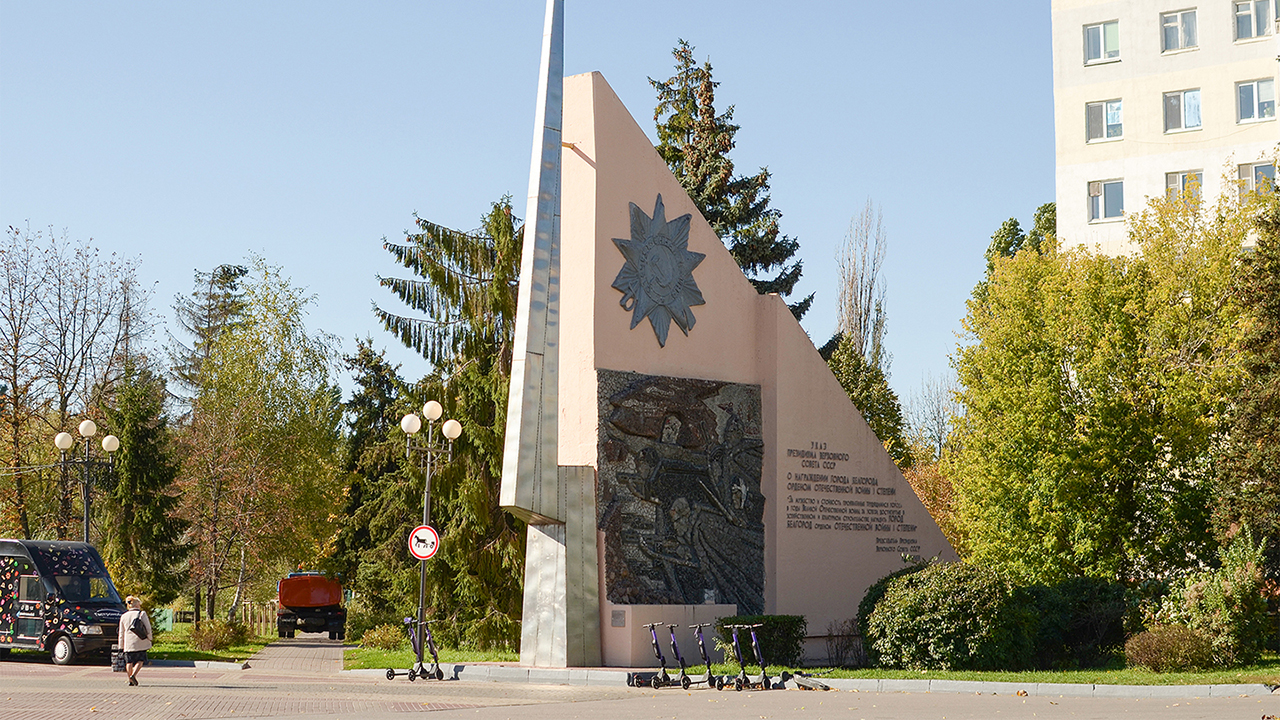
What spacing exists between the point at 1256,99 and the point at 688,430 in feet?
81.8

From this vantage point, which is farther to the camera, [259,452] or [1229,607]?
[259,452]

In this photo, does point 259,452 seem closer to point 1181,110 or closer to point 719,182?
point 719,182

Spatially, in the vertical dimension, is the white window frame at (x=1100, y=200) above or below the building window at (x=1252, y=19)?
below

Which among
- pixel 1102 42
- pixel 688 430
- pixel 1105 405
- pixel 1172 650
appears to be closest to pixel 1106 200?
pixel 1102 42

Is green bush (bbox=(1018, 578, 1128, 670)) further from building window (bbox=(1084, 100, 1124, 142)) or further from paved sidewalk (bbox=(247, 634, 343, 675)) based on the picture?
building window (bbox=(1084, 100, 1124, 142))

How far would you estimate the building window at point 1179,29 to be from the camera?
3872 centimetres

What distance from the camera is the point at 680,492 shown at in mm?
22109

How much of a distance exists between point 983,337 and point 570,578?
569 inches

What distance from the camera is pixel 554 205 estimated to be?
2122 cm

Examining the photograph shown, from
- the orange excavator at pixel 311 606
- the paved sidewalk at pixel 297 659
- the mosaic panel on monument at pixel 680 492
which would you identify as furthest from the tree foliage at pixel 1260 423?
the orange excavator at pixel 311 606

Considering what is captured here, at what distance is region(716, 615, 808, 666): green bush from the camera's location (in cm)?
2089

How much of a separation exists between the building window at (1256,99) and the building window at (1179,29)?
7.15 feet

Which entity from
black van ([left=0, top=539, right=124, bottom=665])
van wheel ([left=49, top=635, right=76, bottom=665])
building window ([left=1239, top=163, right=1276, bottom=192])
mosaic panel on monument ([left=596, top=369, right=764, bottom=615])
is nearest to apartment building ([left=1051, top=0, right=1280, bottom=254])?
building window ([left=1239, top=163, right=1276, bottom=192])

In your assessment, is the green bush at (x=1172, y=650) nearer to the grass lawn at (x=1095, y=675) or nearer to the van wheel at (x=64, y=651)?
the grass lawn at (x=1095, y=675)
